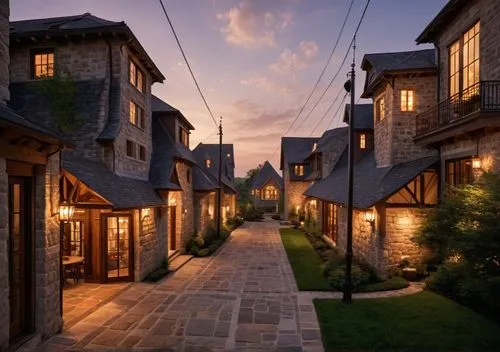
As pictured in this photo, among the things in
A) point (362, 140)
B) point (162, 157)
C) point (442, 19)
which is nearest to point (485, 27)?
point (442, 19)

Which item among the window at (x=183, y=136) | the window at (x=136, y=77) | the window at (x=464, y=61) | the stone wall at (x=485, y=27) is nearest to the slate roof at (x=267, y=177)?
the window at (x=183, y=136)

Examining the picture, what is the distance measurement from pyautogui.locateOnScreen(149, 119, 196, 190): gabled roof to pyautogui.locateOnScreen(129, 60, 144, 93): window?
3.60 m

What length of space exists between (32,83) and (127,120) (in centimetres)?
438

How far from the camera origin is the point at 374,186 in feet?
45.8

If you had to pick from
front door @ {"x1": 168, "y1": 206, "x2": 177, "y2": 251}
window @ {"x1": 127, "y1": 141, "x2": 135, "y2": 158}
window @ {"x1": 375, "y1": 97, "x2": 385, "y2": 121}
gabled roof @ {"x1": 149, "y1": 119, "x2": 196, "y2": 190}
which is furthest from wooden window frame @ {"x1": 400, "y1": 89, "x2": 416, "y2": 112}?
front door @ {"x1": 168, "y1": 206, "x2": 177, "y2": 251}

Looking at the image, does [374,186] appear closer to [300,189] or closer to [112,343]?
A: [112,343]

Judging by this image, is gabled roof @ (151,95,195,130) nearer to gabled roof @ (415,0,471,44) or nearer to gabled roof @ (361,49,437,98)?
gabled roof @ (361,49,437,98)

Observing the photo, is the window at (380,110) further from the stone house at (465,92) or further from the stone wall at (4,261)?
the stone wall at (4,261)

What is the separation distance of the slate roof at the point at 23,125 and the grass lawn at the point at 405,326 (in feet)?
25.6

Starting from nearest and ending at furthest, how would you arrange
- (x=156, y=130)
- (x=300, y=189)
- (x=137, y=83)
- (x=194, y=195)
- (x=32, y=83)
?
1. (x=32, y=83)
2. (x=137, y=83)
3. (x=156, y=130)
4. (x=194, y=195)
5. (x=300, y=189)

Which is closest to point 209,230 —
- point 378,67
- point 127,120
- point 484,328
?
point 127,120

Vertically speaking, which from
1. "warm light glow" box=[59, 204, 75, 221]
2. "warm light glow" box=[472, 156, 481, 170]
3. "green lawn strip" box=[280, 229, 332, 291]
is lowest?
"green lawn strip" box=[280, 229, 332, 291]

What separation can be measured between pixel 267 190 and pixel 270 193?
2.31 ft

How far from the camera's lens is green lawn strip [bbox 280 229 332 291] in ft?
40.6
